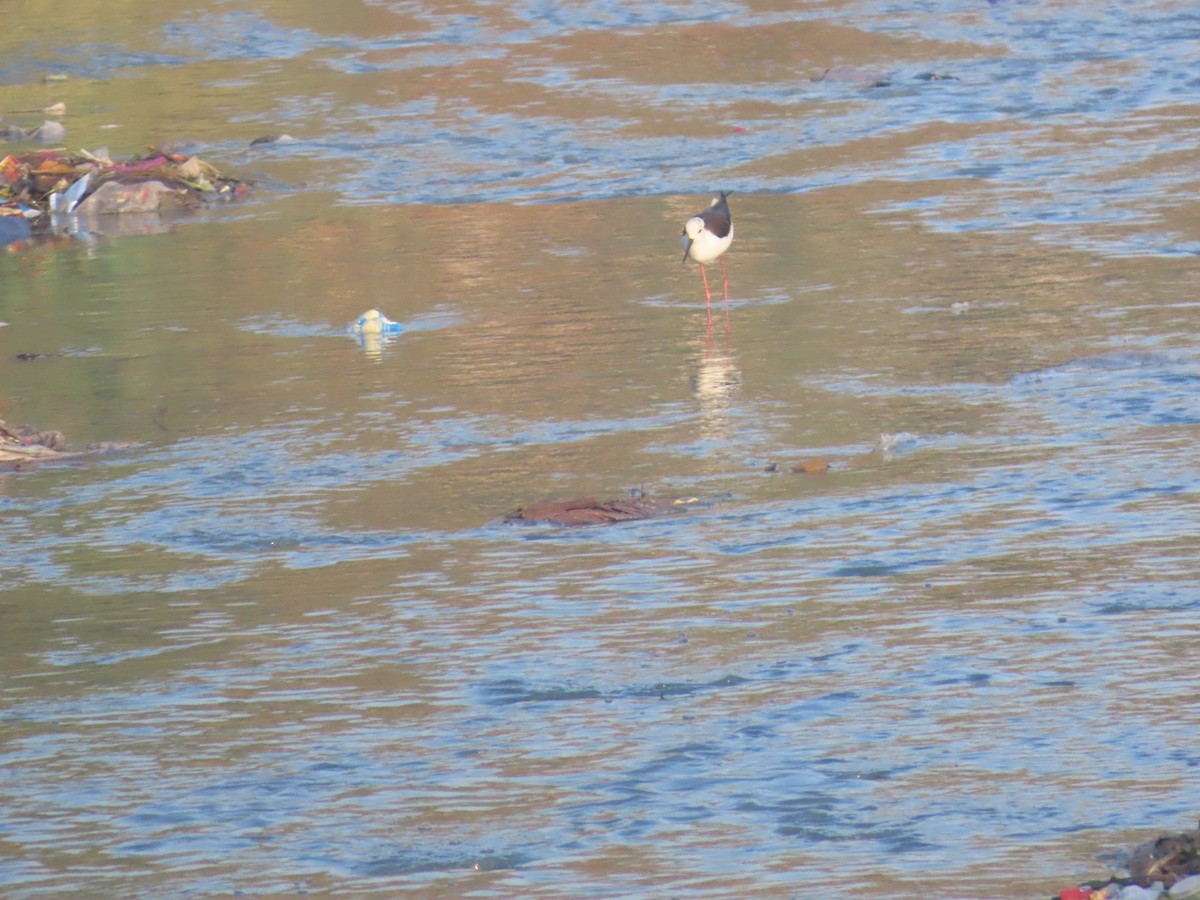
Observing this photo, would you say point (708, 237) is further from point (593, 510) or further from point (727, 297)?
point (593, 510)

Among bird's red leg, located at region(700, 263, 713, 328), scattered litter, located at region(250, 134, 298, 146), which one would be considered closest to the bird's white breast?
bird's red leg, located at region(700, 263, 713, 328)

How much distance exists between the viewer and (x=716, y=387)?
952 cm

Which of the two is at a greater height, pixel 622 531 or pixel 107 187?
pixel 107 187

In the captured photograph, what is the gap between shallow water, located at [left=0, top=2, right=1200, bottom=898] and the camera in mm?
5004

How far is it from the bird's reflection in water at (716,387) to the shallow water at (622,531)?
3cm

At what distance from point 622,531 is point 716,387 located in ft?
7.27

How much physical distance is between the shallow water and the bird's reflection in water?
0.03 metres

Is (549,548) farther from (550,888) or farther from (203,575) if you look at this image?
(550,888)

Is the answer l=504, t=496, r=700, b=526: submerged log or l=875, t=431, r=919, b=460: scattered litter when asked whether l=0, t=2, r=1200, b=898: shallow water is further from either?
l=504, t=496, r=700, b=526: submerged log

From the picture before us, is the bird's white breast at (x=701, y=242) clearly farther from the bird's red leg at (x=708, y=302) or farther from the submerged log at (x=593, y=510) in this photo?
the submerged log at (x=593, y=510)

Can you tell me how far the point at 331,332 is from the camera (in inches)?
447

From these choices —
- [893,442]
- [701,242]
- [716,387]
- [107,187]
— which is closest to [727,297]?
[701,242]

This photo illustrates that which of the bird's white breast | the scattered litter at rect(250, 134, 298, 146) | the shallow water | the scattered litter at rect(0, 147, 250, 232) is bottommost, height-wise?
the shallow water

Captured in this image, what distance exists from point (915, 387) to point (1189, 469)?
181cm
